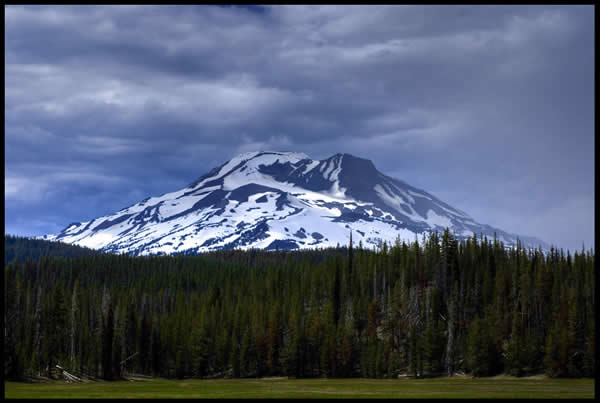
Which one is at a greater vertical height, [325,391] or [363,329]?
[363,329]

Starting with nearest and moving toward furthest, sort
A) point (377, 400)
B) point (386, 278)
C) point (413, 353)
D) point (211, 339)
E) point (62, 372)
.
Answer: point (377, 400) → point (62, 372) → point (413, 353) → point (211, 339) → point (386, 278)

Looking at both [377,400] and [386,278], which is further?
[386,278]

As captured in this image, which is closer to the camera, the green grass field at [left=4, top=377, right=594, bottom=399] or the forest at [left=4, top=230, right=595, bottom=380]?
the green grass field at [left=4, top=377, right=594, bottom=399]

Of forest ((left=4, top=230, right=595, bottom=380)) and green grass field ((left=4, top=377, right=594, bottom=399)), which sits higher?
forest ((left=4, top=230, right=595, bottom=380))

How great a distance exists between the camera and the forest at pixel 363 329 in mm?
125438

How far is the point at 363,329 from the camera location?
529 ft

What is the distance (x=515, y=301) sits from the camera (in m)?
149

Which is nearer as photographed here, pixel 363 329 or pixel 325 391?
pixel 325 391

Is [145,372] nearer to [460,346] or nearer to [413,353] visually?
[413,353]

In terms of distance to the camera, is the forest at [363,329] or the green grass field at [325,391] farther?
the forest at [363,329]

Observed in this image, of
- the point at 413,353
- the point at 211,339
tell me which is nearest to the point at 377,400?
the point at 413,353

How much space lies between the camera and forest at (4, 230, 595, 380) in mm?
125438

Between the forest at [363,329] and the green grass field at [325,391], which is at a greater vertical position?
the forest at [363,329]

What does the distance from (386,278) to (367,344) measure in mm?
48911
